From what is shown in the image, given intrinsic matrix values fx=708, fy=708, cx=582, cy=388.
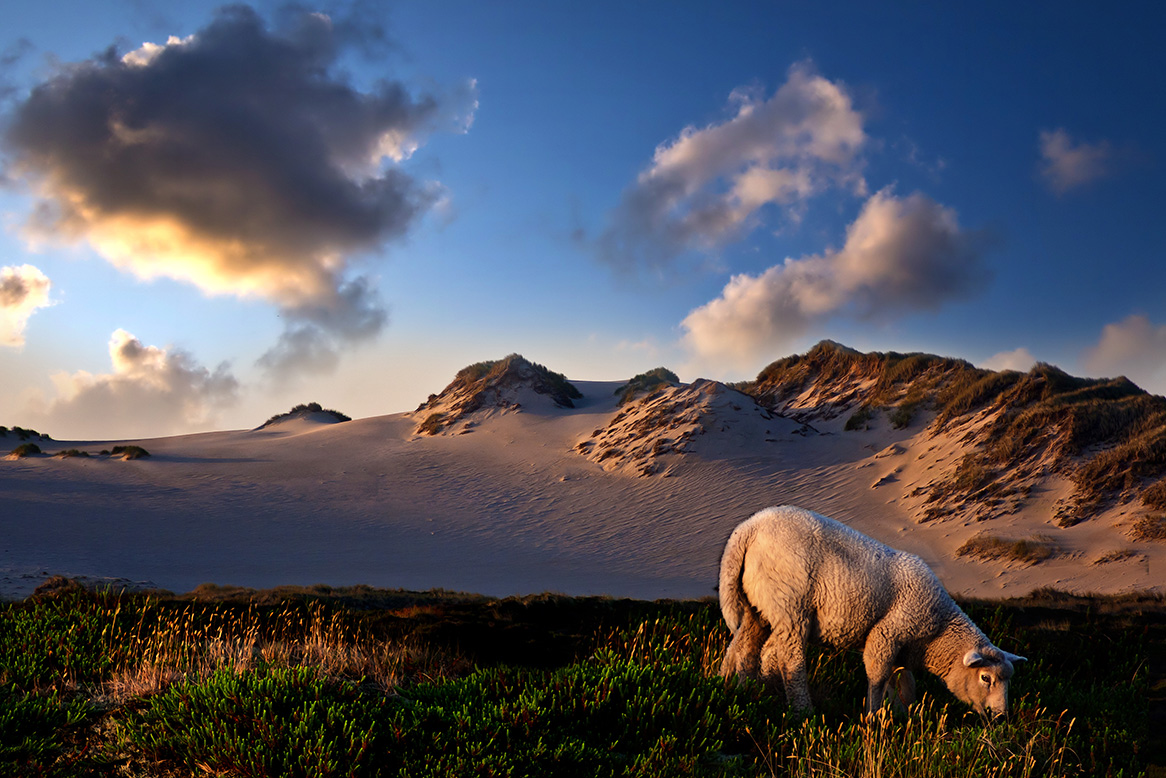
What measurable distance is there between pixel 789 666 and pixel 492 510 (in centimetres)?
3082

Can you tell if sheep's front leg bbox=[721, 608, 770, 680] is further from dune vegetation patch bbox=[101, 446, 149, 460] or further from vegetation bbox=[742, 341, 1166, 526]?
dune vegetation patch bbox=[101, 446, 149, 460]

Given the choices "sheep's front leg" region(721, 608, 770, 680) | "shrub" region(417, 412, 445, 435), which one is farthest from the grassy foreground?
"shrub" region(417, 412, 445, 435)

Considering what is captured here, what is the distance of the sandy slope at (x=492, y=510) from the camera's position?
25.1 m

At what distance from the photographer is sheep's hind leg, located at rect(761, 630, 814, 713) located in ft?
21.1

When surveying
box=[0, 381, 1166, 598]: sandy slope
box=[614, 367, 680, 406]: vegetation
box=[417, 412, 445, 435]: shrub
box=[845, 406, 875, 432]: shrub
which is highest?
box=[614, 367, 680, 406]: vegetation

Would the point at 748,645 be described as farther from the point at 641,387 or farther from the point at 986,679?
the point at 641,387

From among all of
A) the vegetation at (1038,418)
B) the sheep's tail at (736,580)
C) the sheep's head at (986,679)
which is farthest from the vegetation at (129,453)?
the sheep's head at (986,679)

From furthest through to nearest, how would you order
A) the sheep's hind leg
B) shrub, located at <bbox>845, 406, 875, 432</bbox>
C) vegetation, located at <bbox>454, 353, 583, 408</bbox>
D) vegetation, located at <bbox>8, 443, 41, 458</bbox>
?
vegetation, located at <bbox>454, 353, 583, 408</bbox>
shrub, located at <bbox>845, 406, 875, 432</bbox>
vegetation, located at <bbox>8, 443, 41, 458</bbox>
the sheep's hind leg

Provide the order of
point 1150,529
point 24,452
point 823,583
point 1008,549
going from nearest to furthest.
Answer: point 823,583 < point 1150,529 < point 1008,549 < point 24,452

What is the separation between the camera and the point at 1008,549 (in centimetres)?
2556

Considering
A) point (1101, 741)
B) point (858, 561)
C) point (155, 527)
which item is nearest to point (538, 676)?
point (858, 561)

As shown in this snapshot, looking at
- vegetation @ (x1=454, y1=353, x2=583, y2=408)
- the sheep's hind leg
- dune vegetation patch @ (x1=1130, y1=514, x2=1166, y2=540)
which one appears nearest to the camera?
the sheep's hind leg

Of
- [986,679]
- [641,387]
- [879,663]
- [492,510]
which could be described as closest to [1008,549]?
[986,679]

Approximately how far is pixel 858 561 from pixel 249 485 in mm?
36598
